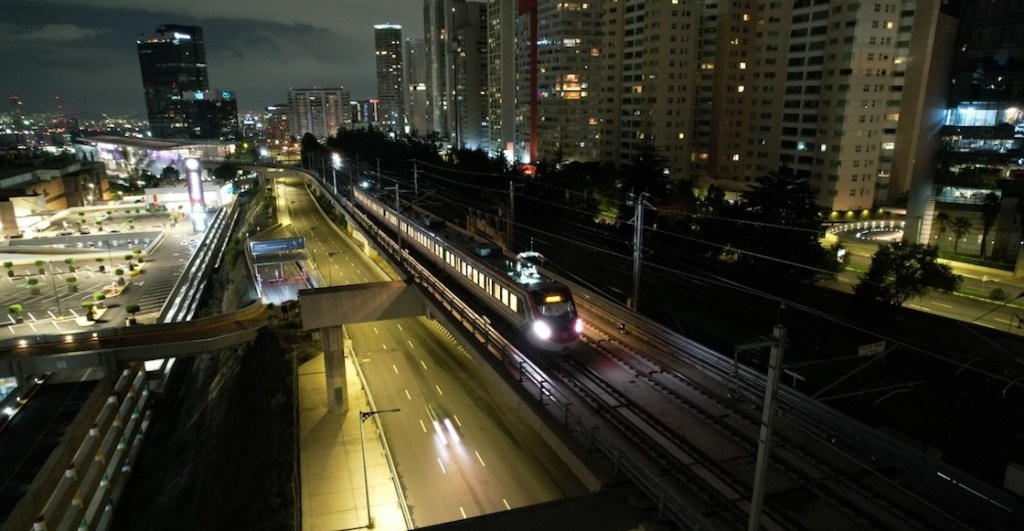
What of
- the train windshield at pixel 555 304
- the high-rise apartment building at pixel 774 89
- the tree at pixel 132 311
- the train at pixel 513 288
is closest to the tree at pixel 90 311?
the tree at pixel 132 311

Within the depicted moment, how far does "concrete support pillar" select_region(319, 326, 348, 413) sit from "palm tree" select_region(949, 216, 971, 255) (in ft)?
124

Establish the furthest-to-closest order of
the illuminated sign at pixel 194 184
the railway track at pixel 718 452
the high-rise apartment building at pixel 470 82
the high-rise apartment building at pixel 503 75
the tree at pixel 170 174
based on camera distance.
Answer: the tree at pixel 170 174 < the high-rise apartment building at pixel 470 82 < the high-rise apartment building at pixel 503 75 < the illuminated sign at pixel 194 184 < the railway track at pixel 718 452

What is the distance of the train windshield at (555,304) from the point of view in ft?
55.4

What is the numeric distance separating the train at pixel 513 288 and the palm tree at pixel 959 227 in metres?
28.8

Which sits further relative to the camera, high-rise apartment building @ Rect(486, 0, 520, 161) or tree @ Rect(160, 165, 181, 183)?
tree @ Rect(160, 165, 181, 183)

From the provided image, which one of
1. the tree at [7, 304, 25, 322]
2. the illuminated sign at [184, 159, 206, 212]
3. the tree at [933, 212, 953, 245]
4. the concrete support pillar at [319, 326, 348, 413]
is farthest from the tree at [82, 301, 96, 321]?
the tree at [933, 212, 953, 245]

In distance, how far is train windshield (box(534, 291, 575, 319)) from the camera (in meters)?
16.9

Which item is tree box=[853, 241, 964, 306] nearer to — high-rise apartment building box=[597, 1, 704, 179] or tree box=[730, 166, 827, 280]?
tree box=[730, 166, 827, 280]

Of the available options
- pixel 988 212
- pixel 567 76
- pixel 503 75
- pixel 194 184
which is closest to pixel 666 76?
pixel 567 76

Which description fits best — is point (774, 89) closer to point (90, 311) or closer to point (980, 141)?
point (980, 141)

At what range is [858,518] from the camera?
994 centimetres

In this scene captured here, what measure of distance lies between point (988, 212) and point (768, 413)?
123ft

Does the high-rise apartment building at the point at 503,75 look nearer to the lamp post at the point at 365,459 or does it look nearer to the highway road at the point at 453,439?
the highway road at the point at 453,439

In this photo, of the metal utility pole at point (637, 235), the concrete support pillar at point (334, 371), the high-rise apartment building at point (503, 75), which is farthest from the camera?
the high-rise apartment building at point (503, 75)
